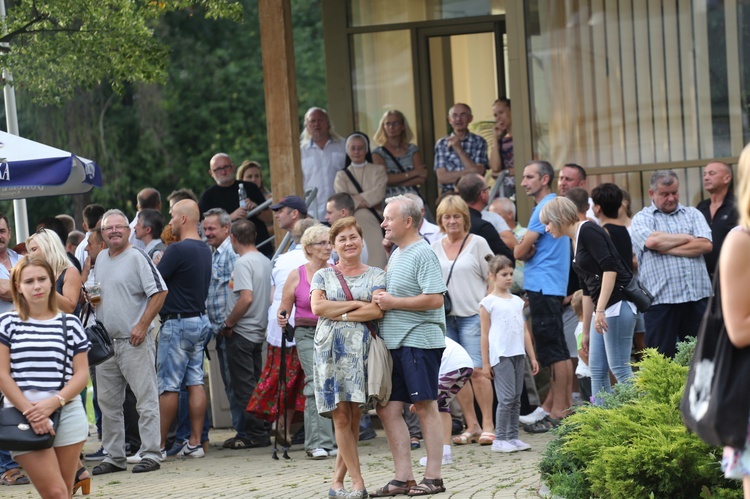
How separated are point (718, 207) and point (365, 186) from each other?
4137 millimetres

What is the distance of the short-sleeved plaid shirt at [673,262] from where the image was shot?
10750 mm

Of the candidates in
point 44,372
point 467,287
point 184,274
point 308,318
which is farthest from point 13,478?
point 467,287

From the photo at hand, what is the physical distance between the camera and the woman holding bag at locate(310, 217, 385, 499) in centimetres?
828

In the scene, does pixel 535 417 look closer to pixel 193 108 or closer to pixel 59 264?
pixel 59 264

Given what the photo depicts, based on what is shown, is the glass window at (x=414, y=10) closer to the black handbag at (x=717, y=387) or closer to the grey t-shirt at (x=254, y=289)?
the grey t-shirt at (x=254, y=289)

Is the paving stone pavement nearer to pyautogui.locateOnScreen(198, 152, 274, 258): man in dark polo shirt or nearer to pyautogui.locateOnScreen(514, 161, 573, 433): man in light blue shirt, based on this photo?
pyautogui.locateOnScreen(514, 161, 573, 433): man in light blue shirt

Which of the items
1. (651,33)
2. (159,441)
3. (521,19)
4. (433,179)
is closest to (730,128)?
(651,33)

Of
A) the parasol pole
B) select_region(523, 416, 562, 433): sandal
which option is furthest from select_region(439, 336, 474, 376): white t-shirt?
the parasol pole

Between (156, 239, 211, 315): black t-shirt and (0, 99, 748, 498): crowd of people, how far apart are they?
0.05ft

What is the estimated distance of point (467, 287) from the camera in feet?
36.1

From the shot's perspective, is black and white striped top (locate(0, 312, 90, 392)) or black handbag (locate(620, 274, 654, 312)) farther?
black handbag (locate(620, 274, 654, 312))

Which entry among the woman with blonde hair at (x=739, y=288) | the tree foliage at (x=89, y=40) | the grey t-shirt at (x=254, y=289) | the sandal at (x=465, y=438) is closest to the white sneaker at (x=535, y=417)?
the sandal at (x=465, y=438)

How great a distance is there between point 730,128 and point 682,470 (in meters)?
7.29

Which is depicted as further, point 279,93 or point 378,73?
point 378,73
